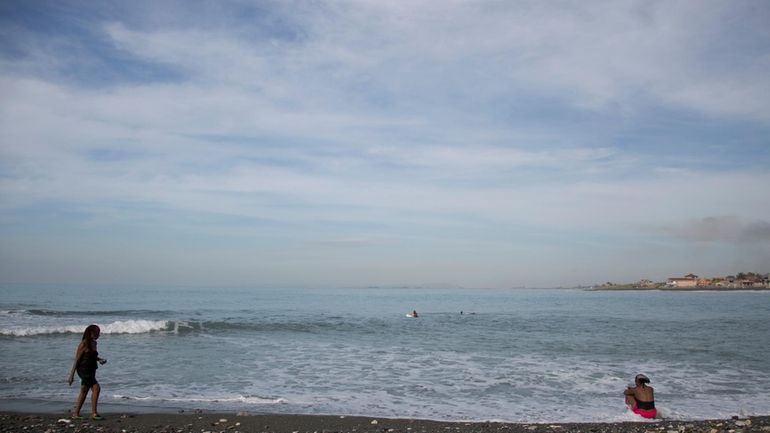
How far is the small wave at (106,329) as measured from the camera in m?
27.1

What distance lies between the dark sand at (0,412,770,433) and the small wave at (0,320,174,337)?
19494mm

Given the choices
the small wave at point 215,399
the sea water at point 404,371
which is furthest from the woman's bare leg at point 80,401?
the small wave at point 215,399

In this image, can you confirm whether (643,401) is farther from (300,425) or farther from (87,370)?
(87,370)

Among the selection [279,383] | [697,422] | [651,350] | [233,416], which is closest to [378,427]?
[233,416]

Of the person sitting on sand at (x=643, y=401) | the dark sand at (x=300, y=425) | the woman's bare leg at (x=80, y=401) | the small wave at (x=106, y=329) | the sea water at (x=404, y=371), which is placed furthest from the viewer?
the small wave at (x=106, y=329)

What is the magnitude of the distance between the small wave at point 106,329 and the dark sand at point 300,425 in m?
19.5

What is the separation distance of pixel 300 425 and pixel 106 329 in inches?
1023

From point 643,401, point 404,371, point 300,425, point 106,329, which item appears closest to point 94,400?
point 300,425

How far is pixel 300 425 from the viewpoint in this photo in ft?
34.6

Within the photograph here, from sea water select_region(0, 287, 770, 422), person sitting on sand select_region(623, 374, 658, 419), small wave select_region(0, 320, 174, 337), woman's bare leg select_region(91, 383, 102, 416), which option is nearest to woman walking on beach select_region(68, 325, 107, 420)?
woman's bare leg select_region(91, 383, 102, 416)

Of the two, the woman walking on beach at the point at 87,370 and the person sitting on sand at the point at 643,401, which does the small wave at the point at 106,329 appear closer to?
the woman walking on beach at the point at 87,370

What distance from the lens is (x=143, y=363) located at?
62.2ft

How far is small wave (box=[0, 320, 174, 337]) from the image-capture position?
27133mm

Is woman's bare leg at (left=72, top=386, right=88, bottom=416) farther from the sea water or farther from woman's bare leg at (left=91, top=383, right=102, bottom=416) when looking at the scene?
the sea water
